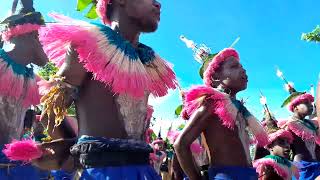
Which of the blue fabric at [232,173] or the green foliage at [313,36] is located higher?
the green foliage at [313,36]

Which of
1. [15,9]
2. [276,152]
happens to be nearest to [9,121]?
[15,9]

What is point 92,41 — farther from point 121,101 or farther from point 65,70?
point 121,101

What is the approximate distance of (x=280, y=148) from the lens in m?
5.79

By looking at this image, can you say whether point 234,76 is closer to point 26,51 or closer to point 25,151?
point 26,51

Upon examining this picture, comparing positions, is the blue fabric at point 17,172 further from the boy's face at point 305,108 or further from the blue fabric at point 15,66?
the boy's face at point 305,108

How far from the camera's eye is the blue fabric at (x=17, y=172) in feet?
11.6

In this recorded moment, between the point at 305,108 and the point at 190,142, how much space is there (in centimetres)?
452

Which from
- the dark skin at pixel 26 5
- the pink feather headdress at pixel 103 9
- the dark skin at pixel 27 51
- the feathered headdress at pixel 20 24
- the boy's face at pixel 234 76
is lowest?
the boy's face at pixel 234 76

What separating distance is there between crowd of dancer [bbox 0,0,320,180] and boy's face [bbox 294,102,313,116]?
3911 millimetres

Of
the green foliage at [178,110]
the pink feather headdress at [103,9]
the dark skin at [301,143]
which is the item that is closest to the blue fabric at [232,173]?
the pink feather headdress at [103,9]

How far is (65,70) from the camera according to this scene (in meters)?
2.40

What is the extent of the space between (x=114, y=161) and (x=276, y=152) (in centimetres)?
387

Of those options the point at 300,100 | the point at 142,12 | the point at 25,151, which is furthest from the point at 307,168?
the point at 25,151

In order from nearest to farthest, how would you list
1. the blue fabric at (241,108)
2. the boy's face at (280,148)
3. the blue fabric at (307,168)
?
the blue fabric at (241,108), the boy's face at (280,148), the blue fabric at (307,168)
